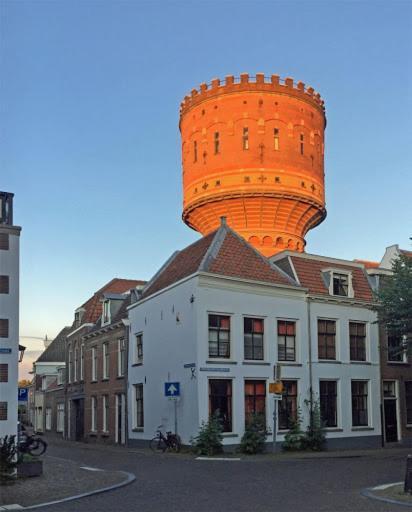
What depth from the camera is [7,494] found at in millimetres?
13906

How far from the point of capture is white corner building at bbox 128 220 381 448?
26469 millimetres

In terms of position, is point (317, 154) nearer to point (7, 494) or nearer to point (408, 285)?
point (408, 285)

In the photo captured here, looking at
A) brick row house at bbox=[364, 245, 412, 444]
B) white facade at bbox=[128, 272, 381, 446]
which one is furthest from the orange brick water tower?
white facade at bbox=[128, 272, 381, 446]

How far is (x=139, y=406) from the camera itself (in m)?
31.4

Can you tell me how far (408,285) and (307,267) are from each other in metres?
7.64

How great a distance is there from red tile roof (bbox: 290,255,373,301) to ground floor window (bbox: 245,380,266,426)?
→ 16.3ft

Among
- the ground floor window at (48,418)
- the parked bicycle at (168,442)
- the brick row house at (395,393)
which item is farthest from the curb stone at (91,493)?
the ground floor window at (48,418)

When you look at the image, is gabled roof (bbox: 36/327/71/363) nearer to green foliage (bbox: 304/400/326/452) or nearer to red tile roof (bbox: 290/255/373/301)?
red tile roof (bbox: 290/255/373/301)

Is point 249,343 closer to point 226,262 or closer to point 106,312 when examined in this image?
point 226,262

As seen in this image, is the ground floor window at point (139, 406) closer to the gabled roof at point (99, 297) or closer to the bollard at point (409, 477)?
the gabled roof at point (99, 297)

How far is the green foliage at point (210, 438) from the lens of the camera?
24.8m

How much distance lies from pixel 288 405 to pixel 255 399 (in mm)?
1738

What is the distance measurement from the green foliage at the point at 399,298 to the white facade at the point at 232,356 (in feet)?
16.2

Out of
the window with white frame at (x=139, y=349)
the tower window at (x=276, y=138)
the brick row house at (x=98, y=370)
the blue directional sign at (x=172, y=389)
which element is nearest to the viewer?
the blue directional sign at (x=172, y=389)
